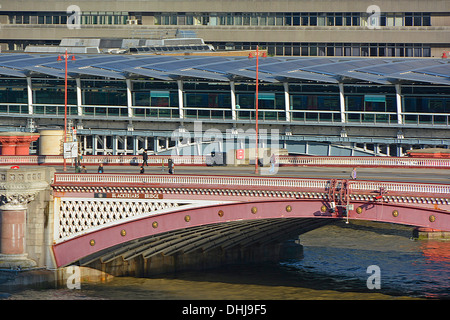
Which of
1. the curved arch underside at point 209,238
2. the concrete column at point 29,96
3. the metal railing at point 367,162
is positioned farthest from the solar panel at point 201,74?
the curved arch underside at point 209,238

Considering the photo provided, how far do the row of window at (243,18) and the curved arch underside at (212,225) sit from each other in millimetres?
72131

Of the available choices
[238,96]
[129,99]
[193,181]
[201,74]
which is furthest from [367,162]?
[129,99]

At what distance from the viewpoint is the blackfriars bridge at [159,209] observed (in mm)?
49375

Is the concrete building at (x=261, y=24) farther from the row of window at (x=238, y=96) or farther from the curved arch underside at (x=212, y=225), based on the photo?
the curved arch underside at (x=212, y=225)

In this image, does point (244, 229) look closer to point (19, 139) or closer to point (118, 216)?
point (118, 216)

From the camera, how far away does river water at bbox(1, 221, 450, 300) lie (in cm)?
5659

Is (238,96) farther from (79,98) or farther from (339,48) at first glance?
(339,48)

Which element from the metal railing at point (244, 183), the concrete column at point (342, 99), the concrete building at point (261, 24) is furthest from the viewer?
the concrete building at point (261, 24)

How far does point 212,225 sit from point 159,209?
3570 mm

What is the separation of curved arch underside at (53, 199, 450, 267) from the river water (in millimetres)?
2056

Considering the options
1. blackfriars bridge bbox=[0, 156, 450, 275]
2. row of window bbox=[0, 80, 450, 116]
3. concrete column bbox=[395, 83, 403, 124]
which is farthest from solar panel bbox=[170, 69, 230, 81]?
blackfriars bridge bbox=[0, 156, 450, 275]

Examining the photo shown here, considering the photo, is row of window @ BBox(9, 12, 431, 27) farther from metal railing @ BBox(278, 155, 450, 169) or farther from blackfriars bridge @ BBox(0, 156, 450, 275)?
blackfriars bridge @ BBox(0, 156, 450, 275)

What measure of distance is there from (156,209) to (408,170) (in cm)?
2053

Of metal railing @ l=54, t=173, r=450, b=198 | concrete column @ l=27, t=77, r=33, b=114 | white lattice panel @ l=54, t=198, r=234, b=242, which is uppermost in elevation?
concrete column @ l=27, t=77, r=33, b=114
